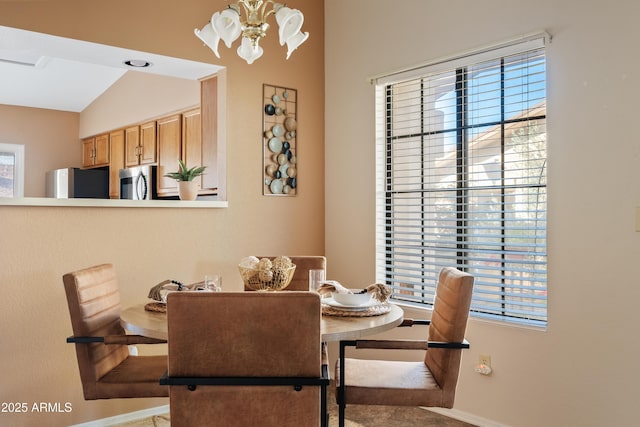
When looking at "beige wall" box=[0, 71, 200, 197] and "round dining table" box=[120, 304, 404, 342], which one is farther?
"beige wall" box=[0, 71, 200, 197]

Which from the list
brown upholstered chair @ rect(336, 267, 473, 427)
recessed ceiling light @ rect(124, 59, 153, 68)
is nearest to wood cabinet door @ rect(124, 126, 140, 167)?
recessed ceiling light @ rect(124, 59, 153, 68)

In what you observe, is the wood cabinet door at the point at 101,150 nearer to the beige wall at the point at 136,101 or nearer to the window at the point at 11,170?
the beige wall at the point at 136,101

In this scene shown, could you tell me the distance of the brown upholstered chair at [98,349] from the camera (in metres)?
2.19

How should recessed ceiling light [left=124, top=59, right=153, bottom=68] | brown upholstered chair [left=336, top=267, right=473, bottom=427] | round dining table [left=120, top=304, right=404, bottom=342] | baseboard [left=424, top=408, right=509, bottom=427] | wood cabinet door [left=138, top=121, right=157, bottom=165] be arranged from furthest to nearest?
1. wood cabinet door [left=138, top=121, right=157, bottom=165]
2. recessed ceiling light [left=124, top=59, right=153, bottom=68]
3. baseboard [left=424, top=408, right=509, bottom=427]
4. brown upholstered chair [left=336, top=267, right=473, bottom=427]
5. round dining table [left=120, top=304, right=404, bottom=342]

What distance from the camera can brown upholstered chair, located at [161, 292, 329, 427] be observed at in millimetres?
1606

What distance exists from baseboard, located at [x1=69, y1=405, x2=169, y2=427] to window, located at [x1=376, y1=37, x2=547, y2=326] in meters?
1.66

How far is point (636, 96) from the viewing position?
2309mm

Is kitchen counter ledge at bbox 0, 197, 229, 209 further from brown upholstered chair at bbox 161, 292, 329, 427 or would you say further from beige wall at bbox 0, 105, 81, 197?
beige wall at bbox 0, 105, 81, 197

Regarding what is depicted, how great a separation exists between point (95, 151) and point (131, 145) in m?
1.30

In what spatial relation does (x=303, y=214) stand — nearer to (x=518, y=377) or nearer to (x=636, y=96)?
(x=518, y=377)

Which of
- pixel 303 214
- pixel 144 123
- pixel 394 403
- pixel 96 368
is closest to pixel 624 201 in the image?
pixel 394 403

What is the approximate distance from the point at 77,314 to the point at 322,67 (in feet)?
8.27

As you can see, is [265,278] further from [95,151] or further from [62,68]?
[95,151]

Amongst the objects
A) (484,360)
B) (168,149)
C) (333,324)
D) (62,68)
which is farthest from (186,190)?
(62,68)
